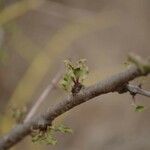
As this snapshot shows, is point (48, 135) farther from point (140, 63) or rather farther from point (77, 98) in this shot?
point (140, 63)

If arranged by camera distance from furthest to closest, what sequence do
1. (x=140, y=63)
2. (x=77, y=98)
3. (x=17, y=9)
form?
(x=17, y=9), (x=77, y=98), (x=140, y=63)

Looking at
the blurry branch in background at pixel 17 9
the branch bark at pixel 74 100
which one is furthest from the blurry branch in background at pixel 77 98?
the blurry branch in background at pixel 17 9

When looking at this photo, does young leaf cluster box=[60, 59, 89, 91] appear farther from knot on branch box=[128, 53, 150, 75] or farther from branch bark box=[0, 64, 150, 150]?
knot on branch box=[128, 53, 150, 75]

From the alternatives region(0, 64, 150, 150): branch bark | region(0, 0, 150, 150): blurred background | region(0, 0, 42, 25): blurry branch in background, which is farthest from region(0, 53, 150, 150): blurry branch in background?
region(0, 0, 42, 25): blurry branch in background

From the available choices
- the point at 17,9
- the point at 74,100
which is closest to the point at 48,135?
the point at 74,100

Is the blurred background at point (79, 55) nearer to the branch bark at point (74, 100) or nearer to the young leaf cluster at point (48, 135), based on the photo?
the branch bark at point (74, 100)

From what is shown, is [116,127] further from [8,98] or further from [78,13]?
[78,13]
